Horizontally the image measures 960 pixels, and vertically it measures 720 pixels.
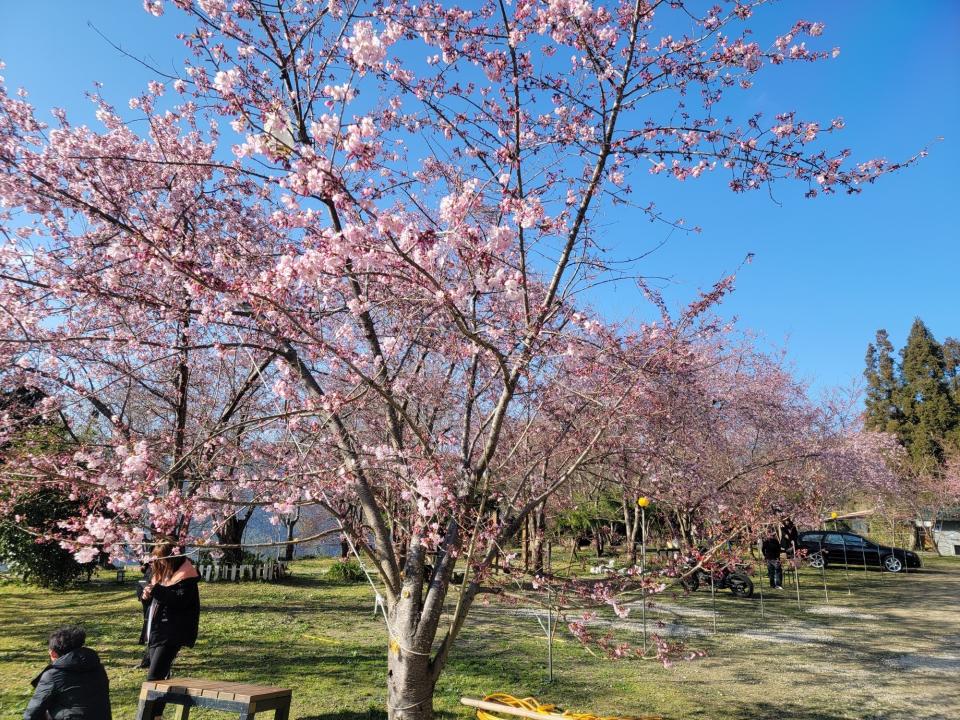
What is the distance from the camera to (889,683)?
724cm

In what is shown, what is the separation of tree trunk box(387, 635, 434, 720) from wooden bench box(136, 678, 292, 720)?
0.91 metres

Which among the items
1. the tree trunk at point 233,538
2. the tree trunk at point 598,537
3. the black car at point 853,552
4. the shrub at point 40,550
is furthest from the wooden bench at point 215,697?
the black car at point 853,552

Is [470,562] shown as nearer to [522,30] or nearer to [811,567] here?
[522,30]

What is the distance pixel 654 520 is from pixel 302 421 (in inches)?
523

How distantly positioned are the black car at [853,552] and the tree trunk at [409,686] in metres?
19.7

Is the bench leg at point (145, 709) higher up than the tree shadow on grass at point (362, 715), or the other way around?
the bench leg at point (145, 709)

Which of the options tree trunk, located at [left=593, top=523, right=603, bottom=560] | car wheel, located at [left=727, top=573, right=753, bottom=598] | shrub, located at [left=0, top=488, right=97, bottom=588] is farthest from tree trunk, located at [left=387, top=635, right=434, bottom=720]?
car wheel, located at [left=727, top=573, right=753, bottom=598]

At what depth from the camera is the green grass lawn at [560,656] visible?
6.13 metres

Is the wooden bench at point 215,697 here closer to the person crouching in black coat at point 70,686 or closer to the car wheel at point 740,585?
the person crouching in black coat at point 70,686

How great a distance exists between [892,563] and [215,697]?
2317cm

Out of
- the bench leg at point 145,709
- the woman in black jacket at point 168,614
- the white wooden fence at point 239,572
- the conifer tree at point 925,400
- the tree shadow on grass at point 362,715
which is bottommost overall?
the tree shadow on grass at point 362,715

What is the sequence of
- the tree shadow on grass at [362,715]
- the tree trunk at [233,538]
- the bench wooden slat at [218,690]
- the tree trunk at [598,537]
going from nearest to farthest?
the bench wooden slat at [218,690] → the tree shadow on grass at [362,715] → the tree trunk at [598,537] → the tree trunk at [233,538]

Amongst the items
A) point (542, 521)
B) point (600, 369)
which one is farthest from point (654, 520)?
point (600, 369)

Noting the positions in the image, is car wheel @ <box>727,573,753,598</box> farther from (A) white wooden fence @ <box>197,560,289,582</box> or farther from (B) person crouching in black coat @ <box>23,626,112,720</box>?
(B) person crouching in black coat @ <box>23,626,112,720</box>
